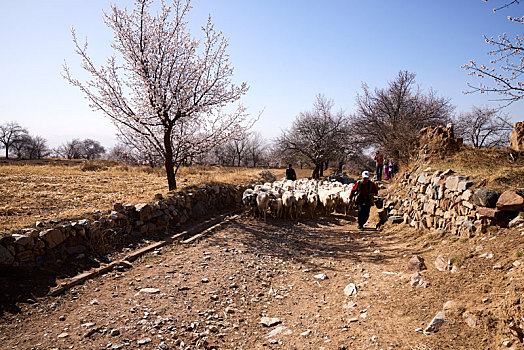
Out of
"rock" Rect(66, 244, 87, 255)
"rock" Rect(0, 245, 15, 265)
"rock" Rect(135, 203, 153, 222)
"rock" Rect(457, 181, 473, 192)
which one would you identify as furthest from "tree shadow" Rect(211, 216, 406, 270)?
"rock" Rect(0, 245, 15, 265)

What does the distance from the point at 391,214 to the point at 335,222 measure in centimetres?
190

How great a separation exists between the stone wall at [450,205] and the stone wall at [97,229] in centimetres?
599

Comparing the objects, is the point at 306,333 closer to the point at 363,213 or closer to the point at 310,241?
the point at 310,241

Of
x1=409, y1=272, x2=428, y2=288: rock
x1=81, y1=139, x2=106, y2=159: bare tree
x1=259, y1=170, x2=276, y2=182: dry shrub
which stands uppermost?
x1=81, y1=139, x2=106, y2=159: bare tree

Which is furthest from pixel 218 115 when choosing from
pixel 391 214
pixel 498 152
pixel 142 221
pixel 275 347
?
pixel 275 347

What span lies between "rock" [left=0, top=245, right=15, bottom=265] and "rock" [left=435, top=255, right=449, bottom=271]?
656 centimetres

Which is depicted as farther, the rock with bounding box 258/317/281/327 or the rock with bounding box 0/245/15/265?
the rock with bounding box 0/245/15/265

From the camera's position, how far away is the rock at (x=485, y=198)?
480 cm

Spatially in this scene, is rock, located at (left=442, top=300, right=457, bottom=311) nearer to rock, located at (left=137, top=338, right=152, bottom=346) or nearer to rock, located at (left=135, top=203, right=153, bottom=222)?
rock, located at (left=137, top=338, right=152, bottom=346)

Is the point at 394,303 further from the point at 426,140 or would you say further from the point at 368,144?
the point at 368,144

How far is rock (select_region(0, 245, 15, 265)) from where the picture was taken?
4.55 meters

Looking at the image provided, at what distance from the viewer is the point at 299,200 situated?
1016 centimetres

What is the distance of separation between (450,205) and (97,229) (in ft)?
23.2

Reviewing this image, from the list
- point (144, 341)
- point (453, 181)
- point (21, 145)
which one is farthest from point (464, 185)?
point (21, 145)
